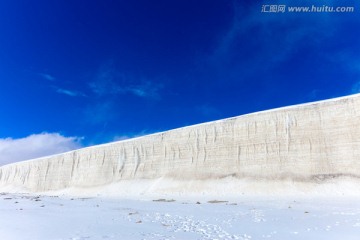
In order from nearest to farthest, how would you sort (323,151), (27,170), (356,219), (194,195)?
(356,219) → (323,151) → (194,195) → (27,170)

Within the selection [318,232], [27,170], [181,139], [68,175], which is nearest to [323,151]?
[181,139]

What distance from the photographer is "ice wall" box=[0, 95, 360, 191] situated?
26.6 meters

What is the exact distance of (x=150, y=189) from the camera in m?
33.8

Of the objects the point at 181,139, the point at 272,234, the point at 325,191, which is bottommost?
the point at 272,234

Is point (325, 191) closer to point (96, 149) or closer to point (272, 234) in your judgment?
point (272, 234)

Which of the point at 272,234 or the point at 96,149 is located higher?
the point at 96,149

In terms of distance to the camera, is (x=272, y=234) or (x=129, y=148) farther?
(x=129, y=148)

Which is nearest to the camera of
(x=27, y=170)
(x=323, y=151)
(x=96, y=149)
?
(x=323, y=151)

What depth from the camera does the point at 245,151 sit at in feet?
105

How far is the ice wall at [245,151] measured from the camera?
2664 cm

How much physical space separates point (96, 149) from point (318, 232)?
41.2m

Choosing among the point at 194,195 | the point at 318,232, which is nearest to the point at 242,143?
the point at 194,195

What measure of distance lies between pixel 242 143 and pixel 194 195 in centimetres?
789

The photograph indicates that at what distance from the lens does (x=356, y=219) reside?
394 inches
